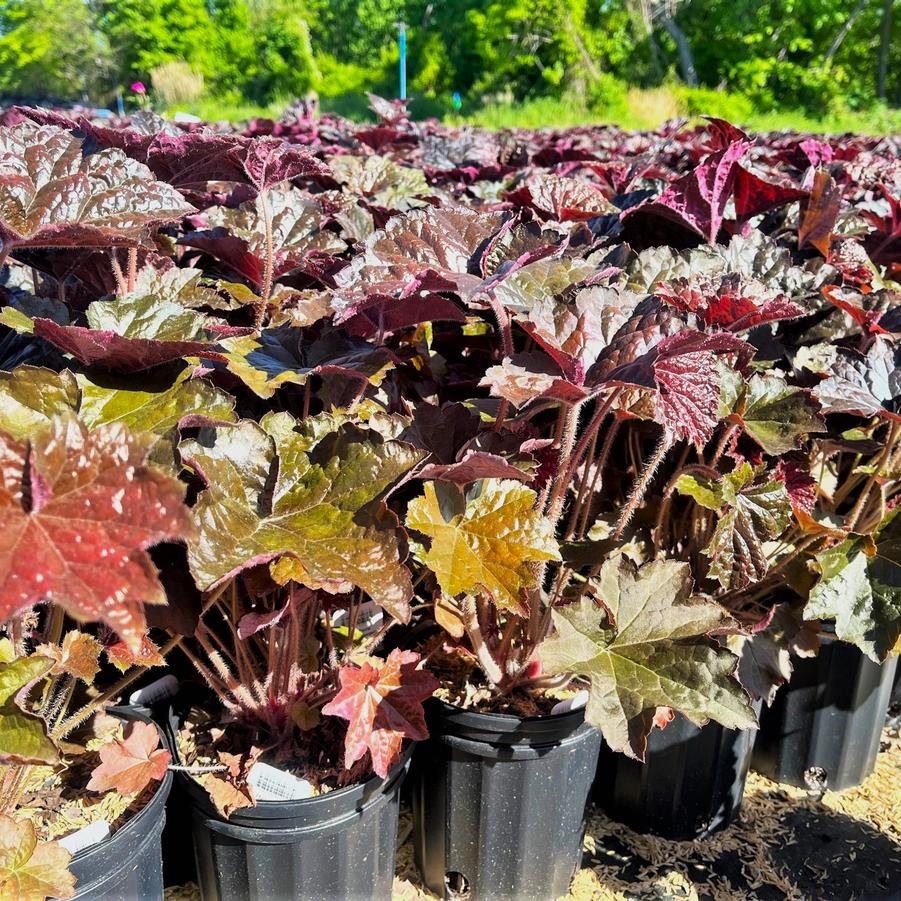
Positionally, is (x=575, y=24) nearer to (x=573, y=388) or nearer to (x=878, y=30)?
(x=878, y=30)

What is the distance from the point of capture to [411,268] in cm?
140

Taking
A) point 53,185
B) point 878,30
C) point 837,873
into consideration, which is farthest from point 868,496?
point 878,30

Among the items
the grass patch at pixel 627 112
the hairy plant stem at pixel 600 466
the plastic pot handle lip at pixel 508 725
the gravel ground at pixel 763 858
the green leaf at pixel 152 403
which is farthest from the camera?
the grass patch at pixel 627 112

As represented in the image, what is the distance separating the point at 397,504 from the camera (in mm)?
1391

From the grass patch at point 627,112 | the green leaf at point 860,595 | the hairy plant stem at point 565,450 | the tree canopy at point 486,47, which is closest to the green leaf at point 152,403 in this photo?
the hairy plant stem at point 565,450

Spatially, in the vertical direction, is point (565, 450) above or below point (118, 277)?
below

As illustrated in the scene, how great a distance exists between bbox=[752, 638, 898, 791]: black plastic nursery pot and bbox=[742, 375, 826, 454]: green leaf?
0.92 m

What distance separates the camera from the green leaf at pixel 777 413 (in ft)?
4.98

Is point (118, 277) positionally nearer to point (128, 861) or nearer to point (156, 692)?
point (156, 692)

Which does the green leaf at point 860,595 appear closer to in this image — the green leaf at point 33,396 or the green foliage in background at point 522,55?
the green leaf at point 33,396

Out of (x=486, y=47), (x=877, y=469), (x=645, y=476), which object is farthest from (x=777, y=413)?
(x=486, y=47)

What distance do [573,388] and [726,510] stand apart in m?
0.57

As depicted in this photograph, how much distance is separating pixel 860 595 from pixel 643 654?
536 millimetres

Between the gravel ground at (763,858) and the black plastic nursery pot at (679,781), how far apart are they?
0.05m
